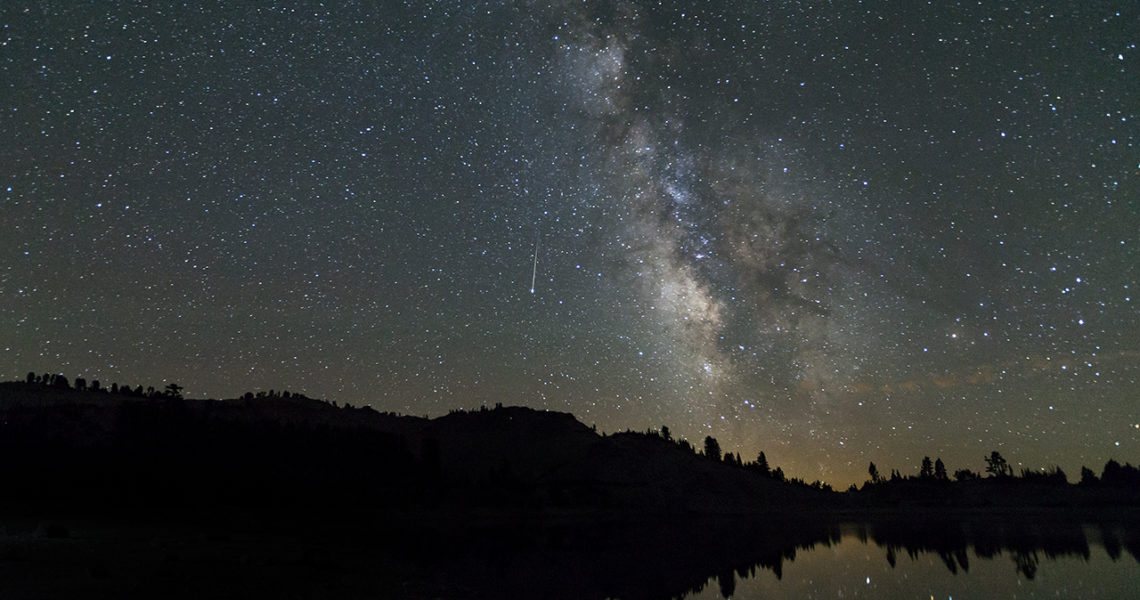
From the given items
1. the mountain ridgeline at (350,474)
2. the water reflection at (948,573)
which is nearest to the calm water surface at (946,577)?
the water reflection at (948,573)

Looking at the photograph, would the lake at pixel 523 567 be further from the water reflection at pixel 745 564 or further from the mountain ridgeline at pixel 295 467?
the mountain ridgeline at pixel 295 467

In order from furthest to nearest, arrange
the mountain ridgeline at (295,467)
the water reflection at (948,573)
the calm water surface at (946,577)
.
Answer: the mountain ridgeline at (295,467) → the water reflection at (948,573) → the calm water surface at (946,577)

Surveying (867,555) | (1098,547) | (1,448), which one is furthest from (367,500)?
(1098,547)

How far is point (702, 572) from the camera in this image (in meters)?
35.2

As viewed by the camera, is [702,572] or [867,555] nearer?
[702,572]

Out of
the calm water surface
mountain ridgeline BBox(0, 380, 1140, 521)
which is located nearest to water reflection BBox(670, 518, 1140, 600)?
the calm water surface

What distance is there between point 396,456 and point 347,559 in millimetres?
92405

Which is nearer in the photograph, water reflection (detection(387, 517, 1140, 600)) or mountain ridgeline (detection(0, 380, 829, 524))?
water reflection (detection(387, 517, 1140, 600))

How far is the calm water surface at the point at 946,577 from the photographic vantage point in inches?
1110

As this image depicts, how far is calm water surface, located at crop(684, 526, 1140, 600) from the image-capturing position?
28203mm

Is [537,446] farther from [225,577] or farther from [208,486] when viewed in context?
[225,577]

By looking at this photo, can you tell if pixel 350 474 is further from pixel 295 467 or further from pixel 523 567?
pixel 523 567

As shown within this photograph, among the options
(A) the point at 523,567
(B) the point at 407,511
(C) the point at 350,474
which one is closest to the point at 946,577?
(A) the point at 523,567

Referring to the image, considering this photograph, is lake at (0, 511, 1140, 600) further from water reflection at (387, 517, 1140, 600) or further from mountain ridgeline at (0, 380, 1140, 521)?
mountain ridgeline at (0, 380, 1140, 521)
